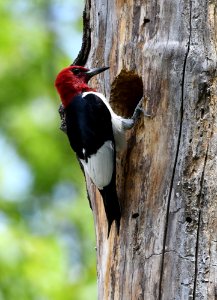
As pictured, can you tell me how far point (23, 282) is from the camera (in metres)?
6.19

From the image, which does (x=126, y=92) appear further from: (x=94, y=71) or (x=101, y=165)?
(x=101, y=165)

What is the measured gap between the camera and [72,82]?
504 centimetres

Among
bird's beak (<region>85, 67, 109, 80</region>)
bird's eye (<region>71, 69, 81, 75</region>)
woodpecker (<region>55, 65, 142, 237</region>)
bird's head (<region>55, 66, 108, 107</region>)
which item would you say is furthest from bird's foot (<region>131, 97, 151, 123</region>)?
bird's eye (<region>71, 69, 81, 75</region>)

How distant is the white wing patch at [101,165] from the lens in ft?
14.1

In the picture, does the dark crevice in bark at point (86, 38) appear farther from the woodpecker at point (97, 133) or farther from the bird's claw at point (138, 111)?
the bird's claw at point (138, 111)

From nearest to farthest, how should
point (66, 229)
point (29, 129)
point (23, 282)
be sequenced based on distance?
1. point (23, 282)
2. point (29, 129)
3. point (66, 229)

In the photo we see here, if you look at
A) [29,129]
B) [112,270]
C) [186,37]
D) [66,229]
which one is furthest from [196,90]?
[66,229]

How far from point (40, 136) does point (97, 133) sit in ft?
11.0

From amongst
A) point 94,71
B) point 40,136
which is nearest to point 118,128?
point 94,71

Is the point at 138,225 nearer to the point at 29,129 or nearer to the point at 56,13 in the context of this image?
the point at 29,129

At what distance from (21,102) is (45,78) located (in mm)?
501

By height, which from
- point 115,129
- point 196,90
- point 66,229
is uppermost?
point 196,90

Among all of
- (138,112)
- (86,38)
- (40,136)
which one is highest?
(86,38)

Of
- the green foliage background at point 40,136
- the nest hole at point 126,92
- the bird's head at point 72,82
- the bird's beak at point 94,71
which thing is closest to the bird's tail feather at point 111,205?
the nest hole at point 126,92
